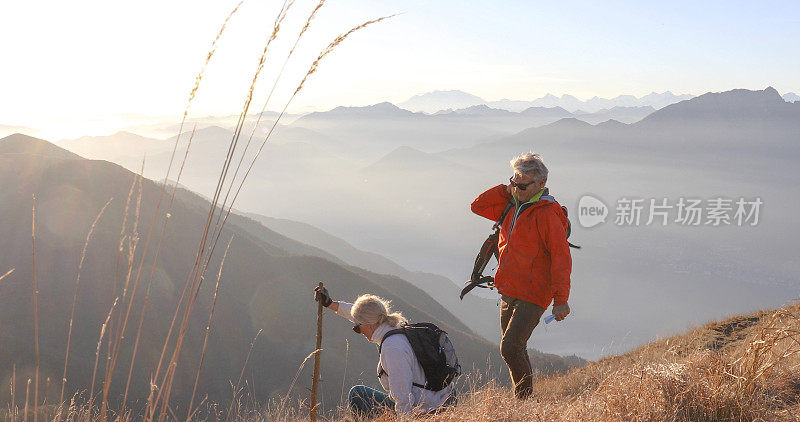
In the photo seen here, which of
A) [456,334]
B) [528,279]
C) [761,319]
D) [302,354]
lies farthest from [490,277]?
[456,334]

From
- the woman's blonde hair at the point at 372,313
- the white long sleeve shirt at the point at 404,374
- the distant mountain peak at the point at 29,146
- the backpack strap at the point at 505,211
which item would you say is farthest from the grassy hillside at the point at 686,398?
the distant mountain peak at the point at 29,146

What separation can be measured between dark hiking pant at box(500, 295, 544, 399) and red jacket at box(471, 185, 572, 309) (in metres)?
0.07

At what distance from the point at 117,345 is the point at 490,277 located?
11.7ft

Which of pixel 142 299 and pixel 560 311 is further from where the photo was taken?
pixel 142 299

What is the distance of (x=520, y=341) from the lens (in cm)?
401

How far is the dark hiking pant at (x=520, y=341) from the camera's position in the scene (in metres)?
4.00

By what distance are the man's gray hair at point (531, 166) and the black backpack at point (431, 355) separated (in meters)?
1.43

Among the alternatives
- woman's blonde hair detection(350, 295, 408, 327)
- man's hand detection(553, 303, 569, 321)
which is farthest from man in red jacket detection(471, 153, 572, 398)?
woman's blonde hair detection(350, 295, 408, 327)

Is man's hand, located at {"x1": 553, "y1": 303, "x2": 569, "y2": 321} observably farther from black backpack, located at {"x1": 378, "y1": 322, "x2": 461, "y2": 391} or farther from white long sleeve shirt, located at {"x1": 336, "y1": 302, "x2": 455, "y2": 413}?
white long sleeve shirt, located at {"x1": 336, "y1": 302, "x2": 455, "y2": 413}

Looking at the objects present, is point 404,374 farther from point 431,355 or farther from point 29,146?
point 29,146

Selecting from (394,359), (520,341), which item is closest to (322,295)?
(394,359)

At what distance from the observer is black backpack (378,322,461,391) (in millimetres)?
3445

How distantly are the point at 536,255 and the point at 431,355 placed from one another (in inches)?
46.7

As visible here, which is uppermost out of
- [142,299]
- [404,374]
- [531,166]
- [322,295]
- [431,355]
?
[531,166]
